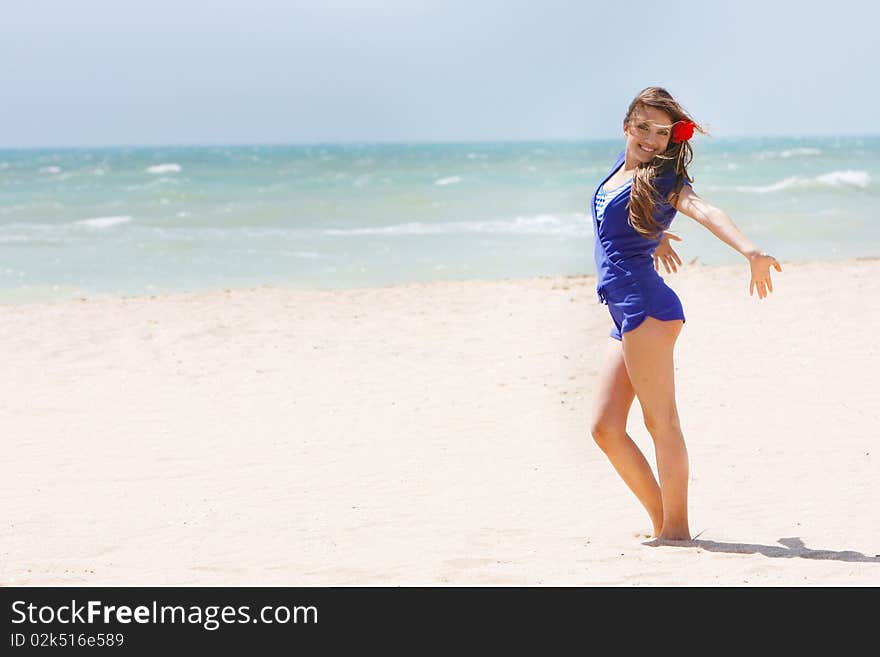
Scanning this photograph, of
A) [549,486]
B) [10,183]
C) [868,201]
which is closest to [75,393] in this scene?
[549,486]

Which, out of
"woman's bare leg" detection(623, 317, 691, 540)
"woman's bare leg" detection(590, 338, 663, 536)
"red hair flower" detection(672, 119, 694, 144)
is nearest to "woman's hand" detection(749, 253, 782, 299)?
"woman's bare leg" detection(623, 317, 691, 540)

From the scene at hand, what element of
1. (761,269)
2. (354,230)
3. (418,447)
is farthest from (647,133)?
(354,230)

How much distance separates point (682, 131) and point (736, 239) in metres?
0.49

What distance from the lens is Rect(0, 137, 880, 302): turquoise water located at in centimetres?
1606

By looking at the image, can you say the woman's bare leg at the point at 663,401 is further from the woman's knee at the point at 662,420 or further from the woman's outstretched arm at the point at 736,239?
the woman's outstretched arm at the point at 736,239

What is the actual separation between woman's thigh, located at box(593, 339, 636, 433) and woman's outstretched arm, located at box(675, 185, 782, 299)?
24.8 inches

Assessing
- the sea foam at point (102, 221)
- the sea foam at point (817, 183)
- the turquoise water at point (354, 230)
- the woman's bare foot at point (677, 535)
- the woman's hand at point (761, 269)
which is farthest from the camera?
the sea foam at point (817, 183)

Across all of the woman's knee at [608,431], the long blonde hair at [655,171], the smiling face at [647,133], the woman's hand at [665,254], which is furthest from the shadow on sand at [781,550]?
the smiling face at [647,133]

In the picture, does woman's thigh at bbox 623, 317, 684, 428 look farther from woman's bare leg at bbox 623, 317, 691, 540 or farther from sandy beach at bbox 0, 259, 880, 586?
sandy beach at bbox 0, 259, 880, 586

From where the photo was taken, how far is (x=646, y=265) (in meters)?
4.10

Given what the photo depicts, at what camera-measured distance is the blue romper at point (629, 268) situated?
4.07 metres
